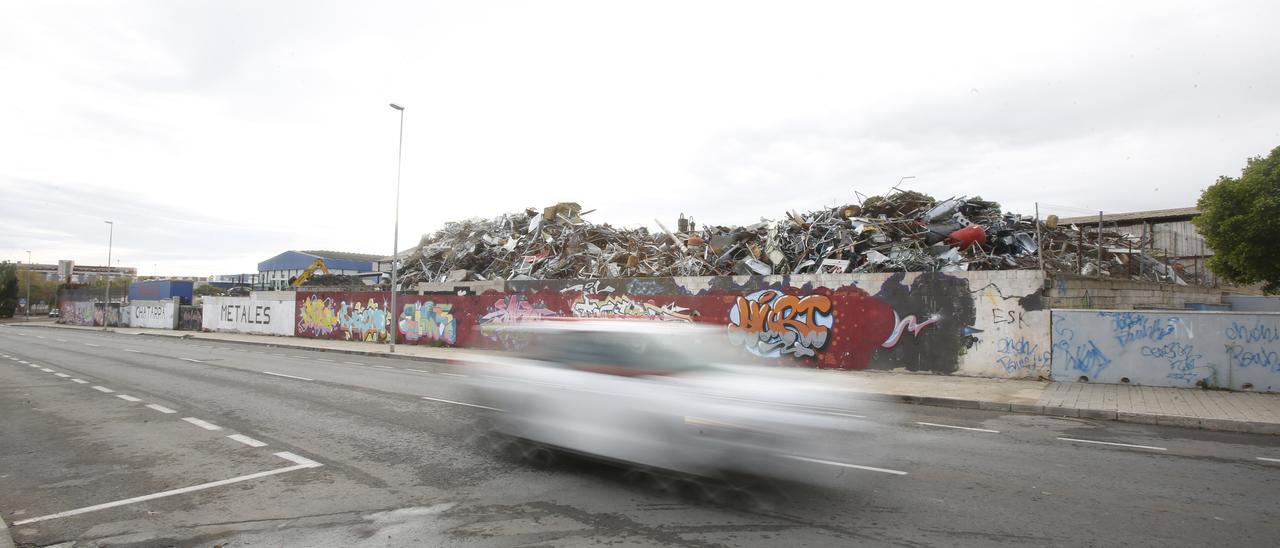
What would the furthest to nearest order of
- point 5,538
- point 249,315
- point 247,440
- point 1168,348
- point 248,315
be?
point 248,315 → point 249,315 → point 1168,348 → point 247,440 → point 5,538

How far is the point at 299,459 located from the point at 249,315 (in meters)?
37.3

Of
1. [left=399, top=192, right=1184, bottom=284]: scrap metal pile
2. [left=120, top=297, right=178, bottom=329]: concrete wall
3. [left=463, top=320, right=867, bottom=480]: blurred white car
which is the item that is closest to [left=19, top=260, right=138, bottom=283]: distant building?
[left=120, top=297, right=178, bottom=329]: concrete wall

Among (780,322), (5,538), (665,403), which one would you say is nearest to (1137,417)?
(780,322)

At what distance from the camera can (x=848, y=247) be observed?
17938 mm

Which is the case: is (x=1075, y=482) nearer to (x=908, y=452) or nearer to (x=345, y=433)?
(x=908, y=452)

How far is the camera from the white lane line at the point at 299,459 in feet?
21.9

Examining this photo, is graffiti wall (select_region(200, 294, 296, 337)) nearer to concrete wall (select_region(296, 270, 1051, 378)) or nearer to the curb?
concrete wall (select_region(296, 270, 1051, 378))

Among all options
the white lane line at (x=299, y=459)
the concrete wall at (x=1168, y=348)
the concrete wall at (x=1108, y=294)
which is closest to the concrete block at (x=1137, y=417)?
the concrete wall at (x=1168, y=348)

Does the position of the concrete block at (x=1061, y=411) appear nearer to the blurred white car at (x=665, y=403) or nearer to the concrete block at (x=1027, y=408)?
the concrete block at (x=1027, y=408)

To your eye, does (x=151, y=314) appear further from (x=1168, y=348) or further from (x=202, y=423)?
(x=1168, y=348)

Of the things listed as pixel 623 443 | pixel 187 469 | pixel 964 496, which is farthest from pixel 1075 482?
pixel 187 469

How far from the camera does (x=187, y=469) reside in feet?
21.5

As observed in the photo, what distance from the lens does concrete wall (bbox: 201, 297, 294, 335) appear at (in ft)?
116

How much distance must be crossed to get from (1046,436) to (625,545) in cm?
681
